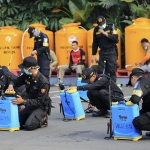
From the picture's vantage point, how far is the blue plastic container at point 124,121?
8906 millimetres

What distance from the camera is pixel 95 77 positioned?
10938mm

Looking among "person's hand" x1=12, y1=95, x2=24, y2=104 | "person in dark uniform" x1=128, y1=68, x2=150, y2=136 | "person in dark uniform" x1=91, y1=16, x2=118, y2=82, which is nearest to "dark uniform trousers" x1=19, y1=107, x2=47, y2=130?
"person's hand" x1=12, y1=95, x2=24, y2=104

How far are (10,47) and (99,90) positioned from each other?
731cm

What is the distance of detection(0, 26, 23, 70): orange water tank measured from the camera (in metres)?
18.0

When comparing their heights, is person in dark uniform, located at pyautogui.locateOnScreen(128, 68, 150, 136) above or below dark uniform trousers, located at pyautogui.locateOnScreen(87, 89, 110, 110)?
above

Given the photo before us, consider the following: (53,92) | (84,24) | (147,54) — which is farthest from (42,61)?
(84,24)

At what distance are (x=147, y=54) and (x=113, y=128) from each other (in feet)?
23.1

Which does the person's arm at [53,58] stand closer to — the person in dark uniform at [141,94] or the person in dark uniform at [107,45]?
the person in dark uniform at [107,45]

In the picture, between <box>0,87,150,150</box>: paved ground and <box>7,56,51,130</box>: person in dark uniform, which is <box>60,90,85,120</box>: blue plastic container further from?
<box>7,56,51,130</box>: person in dark uniform

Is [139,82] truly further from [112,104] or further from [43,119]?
[43,119]

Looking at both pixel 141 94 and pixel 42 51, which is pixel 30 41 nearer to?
pixel 42 51

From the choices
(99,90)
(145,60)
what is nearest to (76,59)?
(145,60)

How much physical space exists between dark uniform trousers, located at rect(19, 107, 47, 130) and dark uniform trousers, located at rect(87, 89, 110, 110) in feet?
4.29

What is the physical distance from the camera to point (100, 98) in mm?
11211
